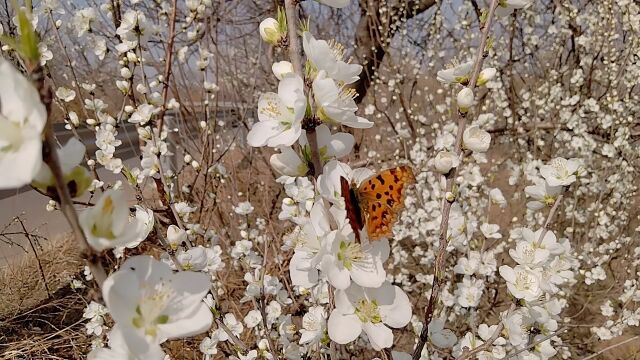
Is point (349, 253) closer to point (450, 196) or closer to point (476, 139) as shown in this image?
point (450, 196)

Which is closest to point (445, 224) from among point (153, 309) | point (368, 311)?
point (368, 311)

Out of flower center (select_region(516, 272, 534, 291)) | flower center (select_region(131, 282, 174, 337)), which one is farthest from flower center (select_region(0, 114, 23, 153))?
flower center (select_region(516, 272, 534, 291))

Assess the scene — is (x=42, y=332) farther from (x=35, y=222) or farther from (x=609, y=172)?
(x=609, y=172)

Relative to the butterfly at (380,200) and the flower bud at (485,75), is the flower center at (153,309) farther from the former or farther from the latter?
the flower bud at (485,75)

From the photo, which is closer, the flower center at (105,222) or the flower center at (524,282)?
the flower center at (105,222)

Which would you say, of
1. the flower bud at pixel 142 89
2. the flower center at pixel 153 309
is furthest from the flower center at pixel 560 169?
the flower bud at pixel 142 89

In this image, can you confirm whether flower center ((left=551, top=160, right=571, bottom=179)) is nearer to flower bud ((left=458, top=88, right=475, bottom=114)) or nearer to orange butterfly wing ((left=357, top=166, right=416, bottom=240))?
flower bud ((left=458, top=88, right=475, bottom=114))

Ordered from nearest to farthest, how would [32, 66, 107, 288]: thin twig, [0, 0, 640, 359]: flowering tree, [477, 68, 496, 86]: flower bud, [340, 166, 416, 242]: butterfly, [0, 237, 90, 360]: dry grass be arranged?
[32, 66, 107, 288]: thin twig < [0, 0, 640, 359]: flowering tree < [340, 166, 416, 242]: butterfly < [477, 68, 496, 86]: flower bud < [0, 237, 90, 360]: dry grass
